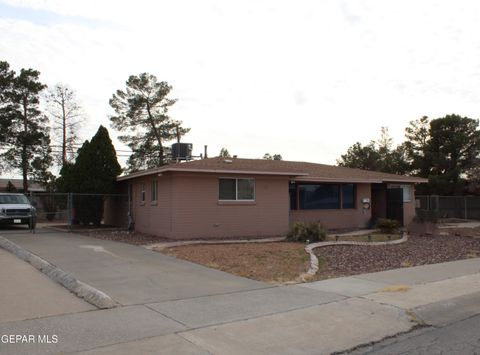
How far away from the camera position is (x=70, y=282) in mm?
9133

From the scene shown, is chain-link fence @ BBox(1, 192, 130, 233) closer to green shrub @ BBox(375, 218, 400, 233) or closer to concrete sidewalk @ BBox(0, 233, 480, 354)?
concrete sidewalk @ BBox(0, 233, 480, 354)

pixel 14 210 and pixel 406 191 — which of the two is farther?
pixel 406 191

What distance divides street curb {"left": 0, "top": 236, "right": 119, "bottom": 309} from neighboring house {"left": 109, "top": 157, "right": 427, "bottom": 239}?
21.2 feet

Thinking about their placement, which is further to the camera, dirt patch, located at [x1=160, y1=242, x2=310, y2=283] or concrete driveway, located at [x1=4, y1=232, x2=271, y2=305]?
dirt patch, located at [x1=160, y1=242, x2=310, y2=283]

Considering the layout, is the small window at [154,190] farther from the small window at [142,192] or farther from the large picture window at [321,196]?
the large picture window at [321,196]

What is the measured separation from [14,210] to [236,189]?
10.4 meters

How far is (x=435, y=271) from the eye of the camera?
1176cm

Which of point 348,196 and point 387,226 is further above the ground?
point 348,196

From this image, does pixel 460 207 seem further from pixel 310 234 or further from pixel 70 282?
pixel 70 282

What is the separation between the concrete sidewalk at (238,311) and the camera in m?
6.00

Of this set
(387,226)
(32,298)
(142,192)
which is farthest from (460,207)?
(32,298)

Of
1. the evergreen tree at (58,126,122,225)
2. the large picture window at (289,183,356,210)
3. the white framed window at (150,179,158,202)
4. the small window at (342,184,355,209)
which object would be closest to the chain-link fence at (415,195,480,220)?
the small window at (342,184,355,209)

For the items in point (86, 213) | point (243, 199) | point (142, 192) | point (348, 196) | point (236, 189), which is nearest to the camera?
point (236, 189)

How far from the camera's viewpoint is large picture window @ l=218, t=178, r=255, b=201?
19750mm
